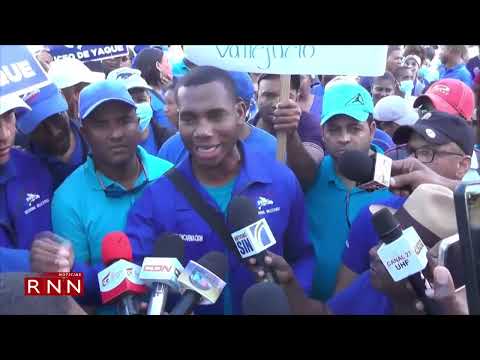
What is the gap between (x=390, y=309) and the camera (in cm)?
364

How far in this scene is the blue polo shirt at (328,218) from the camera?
3695 millimetres

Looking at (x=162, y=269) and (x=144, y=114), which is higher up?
(x=144, y=114)

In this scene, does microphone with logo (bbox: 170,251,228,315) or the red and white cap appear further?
the red and white cap

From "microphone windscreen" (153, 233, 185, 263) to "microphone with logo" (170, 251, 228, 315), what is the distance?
8 cm

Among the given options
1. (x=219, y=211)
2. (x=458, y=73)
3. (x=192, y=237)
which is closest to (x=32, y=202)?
(x=192, y=237)

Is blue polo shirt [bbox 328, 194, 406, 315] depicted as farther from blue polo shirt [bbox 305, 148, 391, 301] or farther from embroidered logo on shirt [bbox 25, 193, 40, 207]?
embroidered logo on shirt [bbox 25, 193, 40, 207]

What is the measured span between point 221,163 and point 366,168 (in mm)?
698

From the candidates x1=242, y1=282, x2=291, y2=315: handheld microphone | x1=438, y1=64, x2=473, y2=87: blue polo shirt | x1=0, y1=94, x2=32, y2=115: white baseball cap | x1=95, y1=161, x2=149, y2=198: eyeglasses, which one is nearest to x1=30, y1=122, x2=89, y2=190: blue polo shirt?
x1=95, y1=161, x2=149, y2=198: eyeglasses

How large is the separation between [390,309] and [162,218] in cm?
116

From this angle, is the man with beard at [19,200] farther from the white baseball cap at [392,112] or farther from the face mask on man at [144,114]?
the white baseball cap at [392,112]

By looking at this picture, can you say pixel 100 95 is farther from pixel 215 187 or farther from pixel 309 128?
pixel 309 128

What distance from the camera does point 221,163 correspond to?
11.9 ft

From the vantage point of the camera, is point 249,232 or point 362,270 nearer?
point 249,232

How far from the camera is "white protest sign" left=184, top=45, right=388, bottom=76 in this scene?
3576 mm
